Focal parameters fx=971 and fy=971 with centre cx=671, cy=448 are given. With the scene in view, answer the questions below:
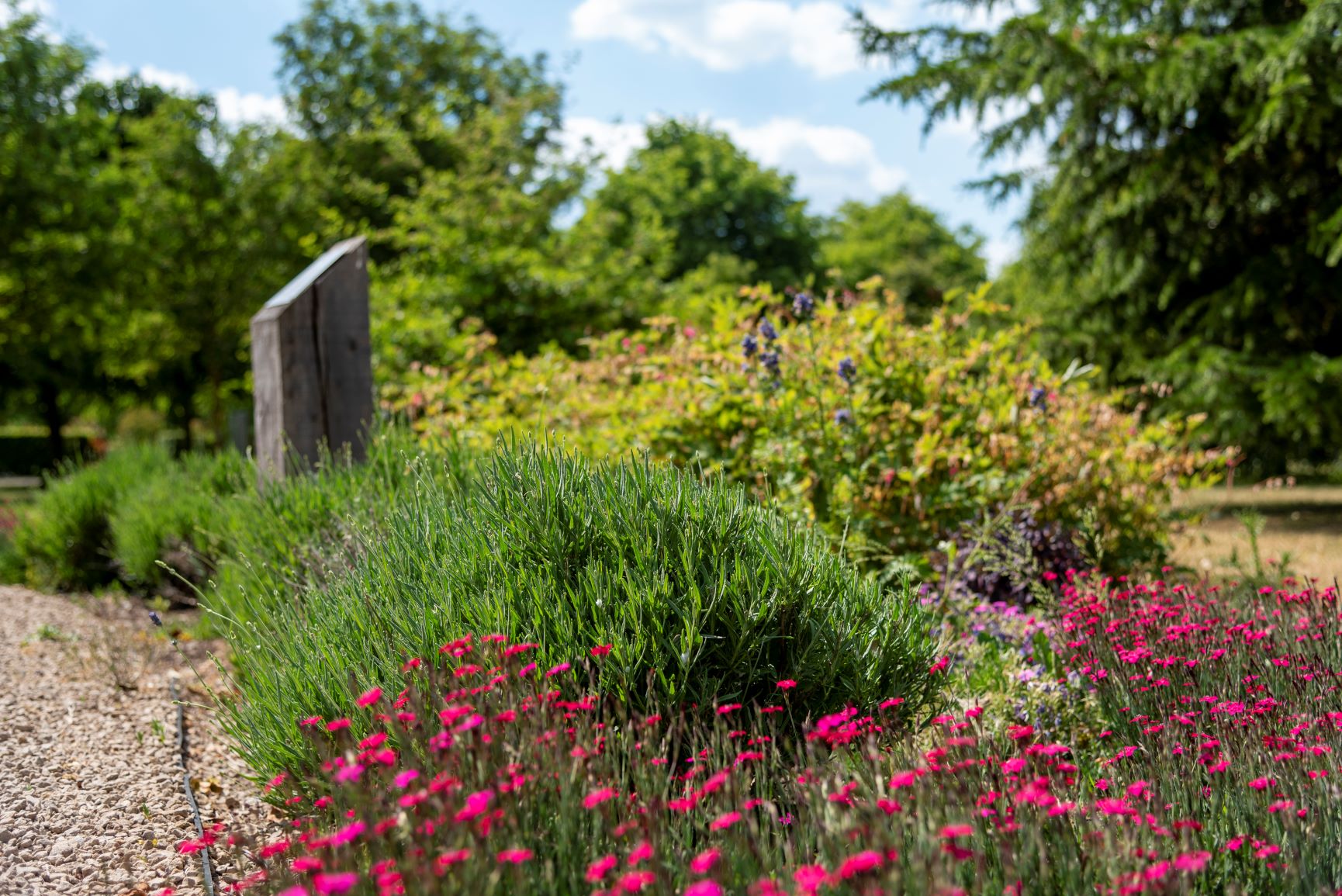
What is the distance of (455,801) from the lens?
1702 millimetres

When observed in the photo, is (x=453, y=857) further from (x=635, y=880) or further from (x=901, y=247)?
→ (x=901, y=247)

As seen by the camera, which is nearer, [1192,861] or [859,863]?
[859,863]

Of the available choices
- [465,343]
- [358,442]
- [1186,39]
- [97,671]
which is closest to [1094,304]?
[1186,39]

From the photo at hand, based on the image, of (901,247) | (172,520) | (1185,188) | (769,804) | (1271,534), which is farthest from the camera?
(901,247)

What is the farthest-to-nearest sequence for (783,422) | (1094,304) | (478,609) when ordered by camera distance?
(1094,304) → (783,422) → (478,609)

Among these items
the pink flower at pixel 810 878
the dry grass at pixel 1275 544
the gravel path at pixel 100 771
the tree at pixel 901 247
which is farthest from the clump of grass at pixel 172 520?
the tree at pixel 901 247

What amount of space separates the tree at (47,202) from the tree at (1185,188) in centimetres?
1251

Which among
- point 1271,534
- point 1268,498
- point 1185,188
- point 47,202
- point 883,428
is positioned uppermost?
point 47,202

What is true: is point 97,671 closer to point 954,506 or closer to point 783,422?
point 783,422

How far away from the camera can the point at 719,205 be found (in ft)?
97.6

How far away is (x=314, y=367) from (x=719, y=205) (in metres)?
25.4

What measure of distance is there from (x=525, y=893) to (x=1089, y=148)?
36.0 ft

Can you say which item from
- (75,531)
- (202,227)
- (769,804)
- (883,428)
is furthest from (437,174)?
(769,804)

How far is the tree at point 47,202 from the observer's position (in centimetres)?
1456
